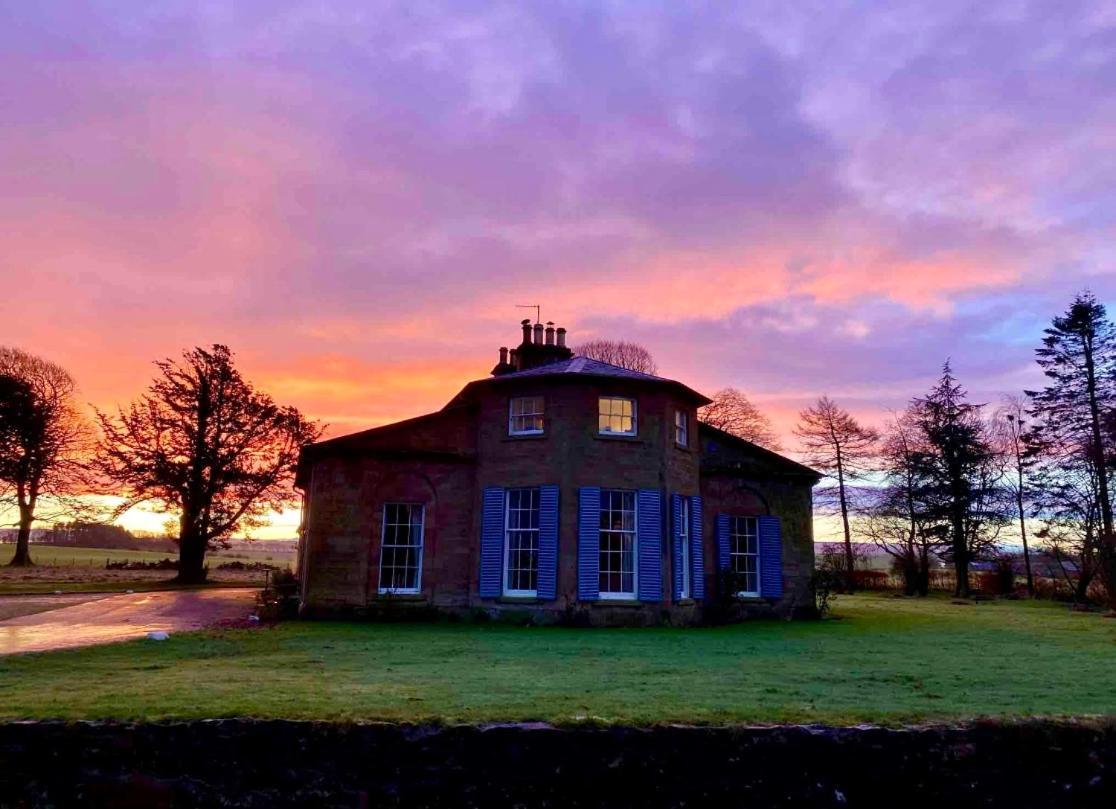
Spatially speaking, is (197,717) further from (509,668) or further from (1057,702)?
(1057,702)

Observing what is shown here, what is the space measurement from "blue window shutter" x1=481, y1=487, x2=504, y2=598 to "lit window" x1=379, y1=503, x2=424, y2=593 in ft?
5.52

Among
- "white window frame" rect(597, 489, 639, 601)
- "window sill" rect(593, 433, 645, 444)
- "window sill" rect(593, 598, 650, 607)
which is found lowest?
"window sill" rect(593, 598, 650, 607)

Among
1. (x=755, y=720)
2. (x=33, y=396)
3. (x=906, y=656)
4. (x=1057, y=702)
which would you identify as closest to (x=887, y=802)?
(x=755, y=720)

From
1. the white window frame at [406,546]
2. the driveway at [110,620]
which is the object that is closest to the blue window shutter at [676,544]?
the white window frame at [406,546]

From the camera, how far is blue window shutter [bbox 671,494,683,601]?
19078 millimetres

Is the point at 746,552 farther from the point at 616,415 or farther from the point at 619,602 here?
the point at 616,415

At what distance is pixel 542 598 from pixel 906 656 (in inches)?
325

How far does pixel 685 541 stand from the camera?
19.9 meters

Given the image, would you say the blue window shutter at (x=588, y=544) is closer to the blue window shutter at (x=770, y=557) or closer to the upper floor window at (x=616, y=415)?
the upper floor window at (x=616, y=415)

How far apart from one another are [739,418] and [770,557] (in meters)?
27.3

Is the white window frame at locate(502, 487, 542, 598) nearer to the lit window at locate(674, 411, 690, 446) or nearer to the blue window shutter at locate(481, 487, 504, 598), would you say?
the blue window shutter at locate(481, 487, 504, 598)

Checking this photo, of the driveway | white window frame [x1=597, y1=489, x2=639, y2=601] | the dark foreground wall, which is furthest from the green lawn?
white window frame [x1=597, y1=489, x2=639, y2=601]

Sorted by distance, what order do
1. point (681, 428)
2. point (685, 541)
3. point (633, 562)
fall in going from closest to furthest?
1. point (633, 562)
2. point (685, 541)
3. point (681, 428)

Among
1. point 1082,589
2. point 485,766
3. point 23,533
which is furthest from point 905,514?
point 23,533
